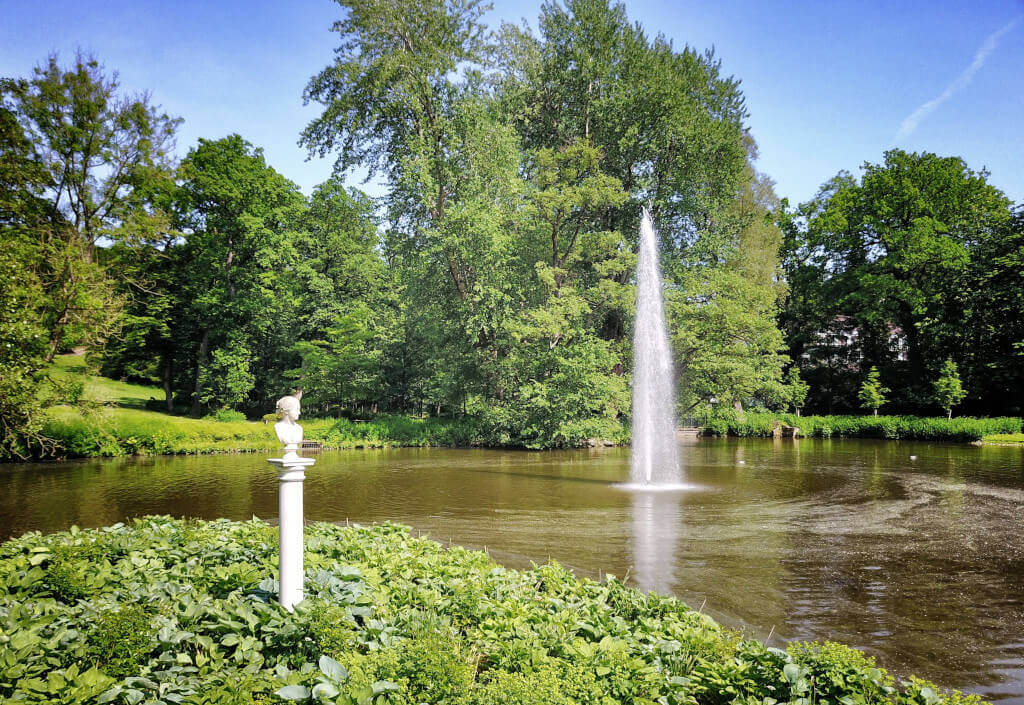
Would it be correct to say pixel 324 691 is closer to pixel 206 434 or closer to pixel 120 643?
pixel 120 643

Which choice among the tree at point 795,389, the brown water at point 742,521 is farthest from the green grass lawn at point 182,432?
the tree at point 795,389

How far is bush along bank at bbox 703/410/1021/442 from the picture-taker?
96.1ft

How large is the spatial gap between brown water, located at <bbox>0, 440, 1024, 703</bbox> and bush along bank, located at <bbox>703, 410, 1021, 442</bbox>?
30.3ft

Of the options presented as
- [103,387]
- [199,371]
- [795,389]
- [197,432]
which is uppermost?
[199,371]

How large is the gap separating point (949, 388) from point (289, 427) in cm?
3936

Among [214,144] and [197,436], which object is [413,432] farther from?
[214,144]

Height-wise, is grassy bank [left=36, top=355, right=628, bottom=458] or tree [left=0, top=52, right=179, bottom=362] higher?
tree [left=0, top=52, right=179, bottom=362]

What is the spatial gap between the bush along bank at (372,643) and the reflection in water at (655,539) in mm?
2192

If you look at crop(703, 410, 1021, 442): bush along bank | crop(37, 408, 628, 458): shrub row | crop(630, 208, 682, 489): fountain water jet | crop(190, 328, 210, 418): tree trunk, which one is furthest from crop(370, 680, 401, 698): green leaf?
crop(190, 328, 210, 418): tree trunk

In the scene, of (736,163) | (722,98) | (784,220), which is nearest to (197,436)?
(736,163)

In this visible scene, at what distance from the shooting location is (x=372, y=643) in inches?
147

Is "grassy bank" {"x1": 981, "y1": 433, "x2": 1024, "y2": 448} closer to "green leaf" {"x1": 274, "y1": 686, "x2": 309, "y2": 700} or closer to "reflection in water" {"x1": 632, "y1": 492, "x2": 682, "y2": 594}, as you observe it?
"reflection in water" {"x1": 632, "y1": 492, "x2": 682, "y2": 594}

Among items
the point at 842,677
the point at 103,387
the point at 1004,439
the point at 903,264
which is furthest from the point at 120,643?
the point at 903,264

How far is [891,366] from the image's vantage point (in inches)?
1623
